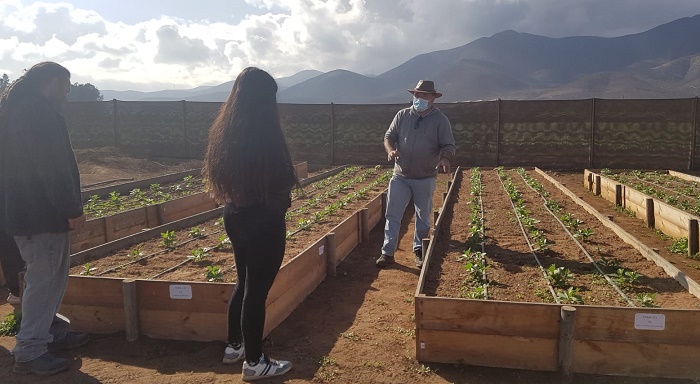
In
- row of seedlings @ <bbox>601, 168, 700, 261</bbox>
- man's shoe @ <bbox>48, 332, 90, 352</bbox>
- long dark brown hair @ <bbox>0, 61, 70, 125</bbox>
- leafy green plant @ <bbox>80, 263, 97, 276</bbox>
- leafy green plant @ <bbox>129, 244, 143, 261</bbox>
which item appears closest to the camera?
long dark brown hair @ <bbox>0, 61, 70, 125</bbox>

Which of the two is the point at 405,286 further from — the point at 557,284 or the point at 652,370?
the point at 652,370

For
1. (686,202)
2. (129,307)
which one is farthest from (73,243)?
(686,202)

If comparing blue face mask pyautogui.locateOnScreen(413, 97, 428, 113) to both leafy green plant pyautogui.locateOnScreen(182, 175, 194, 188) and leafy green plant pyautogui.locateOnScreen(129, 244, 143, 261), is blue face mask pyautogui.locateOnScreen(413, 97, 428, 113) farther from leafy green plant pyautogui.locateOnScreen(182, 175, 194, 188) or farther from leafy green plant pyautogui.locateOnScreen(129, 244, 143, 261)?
leafy green plant pyautogui.locateOnScreen(182, 175, 194, 188)

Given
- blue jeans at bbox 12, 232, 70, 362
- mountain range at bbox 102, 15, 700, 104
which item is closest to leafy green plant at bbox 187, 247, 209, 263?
blue jeans at bbox 12, 232, 70, 362

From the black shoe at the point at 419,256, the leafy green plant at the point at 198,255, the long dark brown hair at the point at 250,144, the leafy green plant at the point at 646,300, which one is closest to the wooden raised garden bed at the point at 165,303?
the leafy green plant at the point at 198,255

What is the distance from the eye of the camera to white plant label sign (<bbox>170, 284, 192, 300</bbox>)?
405 centimetres

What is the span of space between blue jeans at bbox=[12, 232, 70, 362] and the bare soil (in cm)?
22

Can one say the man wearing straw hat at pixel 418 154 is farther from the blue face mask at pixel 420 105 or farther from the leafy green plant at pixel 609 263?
the leafy green plant at pixel 609 263

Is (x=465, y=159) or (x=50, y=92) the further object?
(x=465, y=159)

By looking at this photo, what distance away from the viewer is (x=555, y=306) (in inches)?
136

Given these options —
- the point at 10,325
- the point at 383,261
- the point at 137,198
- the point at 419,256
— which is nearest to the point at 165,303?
the point at 10,325

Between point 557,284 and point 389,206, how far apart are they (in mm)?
2154

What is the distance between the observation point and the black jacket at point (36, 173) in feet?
11.2

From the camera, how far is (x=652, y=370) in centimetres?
336
